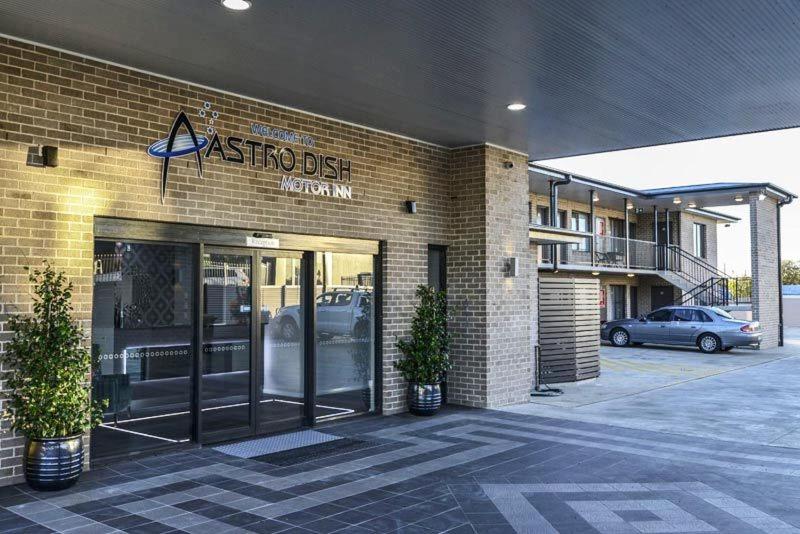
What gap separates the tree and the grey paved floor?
5913 cm

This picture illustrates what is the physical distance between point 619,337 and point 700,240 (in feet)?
36.7

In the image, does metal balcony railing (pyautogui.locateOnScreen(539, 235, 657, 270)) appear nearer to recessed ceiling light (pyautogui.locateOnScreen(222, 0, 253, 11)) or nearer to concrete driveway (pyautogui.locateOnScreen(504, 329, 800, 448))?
concrete driveway (pyautogui.locateOnScreen(504, 329, 800, 448))

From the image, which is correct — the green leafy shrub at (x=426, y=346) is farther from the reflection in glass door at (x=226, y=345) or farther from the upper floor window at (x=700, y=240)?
the upper floor window at (x=700, y=240)

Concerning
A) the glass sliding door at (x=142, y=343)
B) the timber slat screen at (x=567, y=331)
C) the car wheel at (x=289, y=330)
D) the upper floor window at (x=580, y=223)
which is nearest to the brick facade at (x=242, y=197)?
the glass sliding door at (x=142, y=343)

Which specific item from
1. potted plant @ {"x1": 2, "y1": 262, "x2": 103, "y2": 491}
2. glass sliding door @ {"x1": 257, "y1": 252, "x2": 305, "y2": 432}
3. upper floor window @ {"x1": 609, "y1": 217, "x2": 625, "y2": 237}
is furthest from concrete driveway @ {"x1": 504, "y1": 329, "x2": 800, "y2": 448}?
upper floor window @ {"x1": 609, "y1": 217, "x2": 625, "y2": 237}

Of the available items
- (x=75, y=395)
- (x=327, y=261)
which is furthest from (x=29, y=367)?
(x=327, y=261)

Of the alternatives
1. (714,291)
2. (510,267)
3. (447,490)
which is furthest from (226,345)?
(714,291)

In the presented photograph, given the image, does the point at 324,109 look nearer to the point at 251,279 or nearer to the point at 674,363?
the point at 251,279

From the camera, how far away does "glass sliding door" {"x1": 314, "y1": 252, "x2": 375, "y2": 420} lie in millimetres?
9078

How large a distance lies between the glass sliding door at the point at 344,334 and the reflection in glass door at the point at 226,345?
1.11m

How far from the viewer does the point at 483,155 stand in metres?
10.5

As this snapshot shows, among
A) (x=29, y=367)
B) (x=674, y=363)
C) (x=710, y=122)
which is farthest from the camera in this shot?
(x=674, y=363)

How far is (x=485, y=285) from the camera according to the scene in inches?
408

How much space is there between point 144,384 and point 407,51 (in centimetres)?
444
